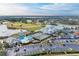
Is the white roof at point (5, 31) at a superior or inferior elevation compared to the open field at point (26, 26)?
inferior

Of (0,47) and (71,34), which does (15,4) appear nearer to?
(0,47)

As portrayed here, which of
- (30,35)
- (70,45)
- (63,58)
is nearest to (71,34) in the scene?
(70,45)

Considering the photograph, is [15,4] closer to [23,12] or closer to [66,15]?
[23,12]

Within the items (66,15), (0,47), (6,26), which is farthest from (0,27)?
(66,15)

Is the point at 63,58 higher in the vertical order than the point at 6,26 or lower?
lower

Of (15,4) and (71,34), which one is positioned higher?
(15,4)

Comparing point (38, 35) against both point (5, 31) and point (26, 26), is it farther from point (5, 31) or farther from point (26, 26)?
point (5, 31)

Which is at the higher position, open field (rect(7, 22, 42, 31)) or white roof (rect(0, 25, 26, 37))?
open field (rect(7, 22, 42, 31))

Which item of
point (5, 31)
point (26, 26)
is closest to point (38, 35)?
point (26, 26)

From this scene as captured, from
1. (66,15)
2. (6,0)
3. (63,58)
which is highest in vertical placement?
(6,0)
